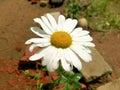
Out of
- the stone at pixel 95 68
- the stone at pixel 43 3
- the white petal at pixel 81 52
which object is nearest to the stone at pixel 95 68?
the stone at pixel 95 68

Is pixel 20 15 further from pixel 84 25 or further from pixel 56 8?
pixel 84 25

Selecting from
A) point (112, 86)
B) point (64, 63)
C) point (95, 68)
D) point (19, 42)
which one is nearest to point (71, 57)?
point (64, 63)

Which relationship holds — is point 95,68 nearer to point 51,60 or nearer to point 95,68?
point 95,68

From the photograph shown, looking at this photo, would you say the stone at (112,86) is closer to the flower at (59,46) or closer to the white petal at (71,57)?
the flower at (59,46)

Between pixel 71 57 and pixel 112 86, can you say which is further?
pixel 112 86

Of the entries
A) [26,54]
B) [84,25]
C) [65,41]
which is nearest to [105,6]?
[84,25]

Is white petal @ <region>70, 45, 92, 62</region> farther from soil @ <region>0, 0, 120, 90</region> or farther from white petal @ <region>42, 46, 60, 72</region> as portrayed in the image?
soil @ <region>0, 0, 120, 90</region>
